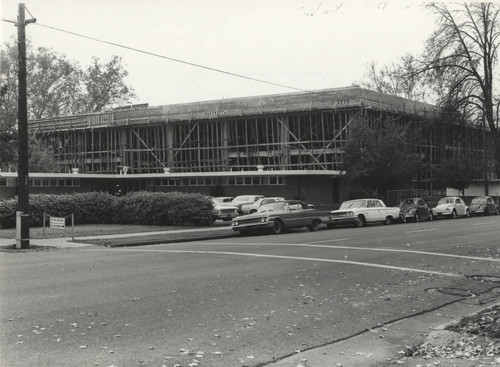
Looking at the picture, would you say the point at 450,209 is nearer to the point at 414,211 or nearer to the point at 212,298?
the point at 414,211

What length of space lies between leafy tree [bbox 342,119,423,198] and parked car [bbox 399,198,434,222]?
2.57 metres

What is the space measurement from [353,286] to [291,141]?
3791 cm

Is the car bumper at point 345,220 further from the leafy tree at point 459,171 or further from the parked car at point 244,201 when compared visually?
the leafy tree at point 459,171

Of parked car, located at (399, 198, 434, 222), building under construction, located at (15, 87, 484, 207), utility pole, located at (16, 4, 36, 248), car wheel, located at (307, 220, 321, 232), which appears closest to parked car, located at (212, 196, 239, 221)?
car wheel, located at (307, 220, 321, 232)

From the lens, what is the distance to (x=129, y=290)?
31.3 feet

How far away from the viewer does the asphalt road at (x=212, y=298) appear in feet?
20.7

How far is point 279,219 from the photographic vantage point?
23.6 meters

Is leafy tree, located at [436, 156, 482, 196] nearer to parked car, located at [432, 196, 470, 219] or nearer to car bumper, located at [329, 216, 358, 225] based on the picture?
parked car, located at [432, 196, 470, 219]

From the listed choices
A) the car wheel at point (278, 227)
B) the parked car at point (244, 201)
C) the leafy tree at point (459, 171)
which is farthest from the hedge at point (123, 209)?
the leafy tree at point (459, 171)

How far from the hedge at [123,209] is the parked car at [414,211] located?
39.1ft

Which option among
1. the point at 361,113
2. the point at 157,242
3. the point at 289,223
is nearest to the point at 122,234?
the point at 157,242

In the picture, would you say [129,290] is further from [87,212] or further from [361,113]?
[361,113]

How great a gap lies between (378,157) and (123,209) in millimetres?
15831

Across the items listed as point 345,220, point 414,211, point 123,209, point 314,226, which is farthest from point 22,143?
point 414,211
